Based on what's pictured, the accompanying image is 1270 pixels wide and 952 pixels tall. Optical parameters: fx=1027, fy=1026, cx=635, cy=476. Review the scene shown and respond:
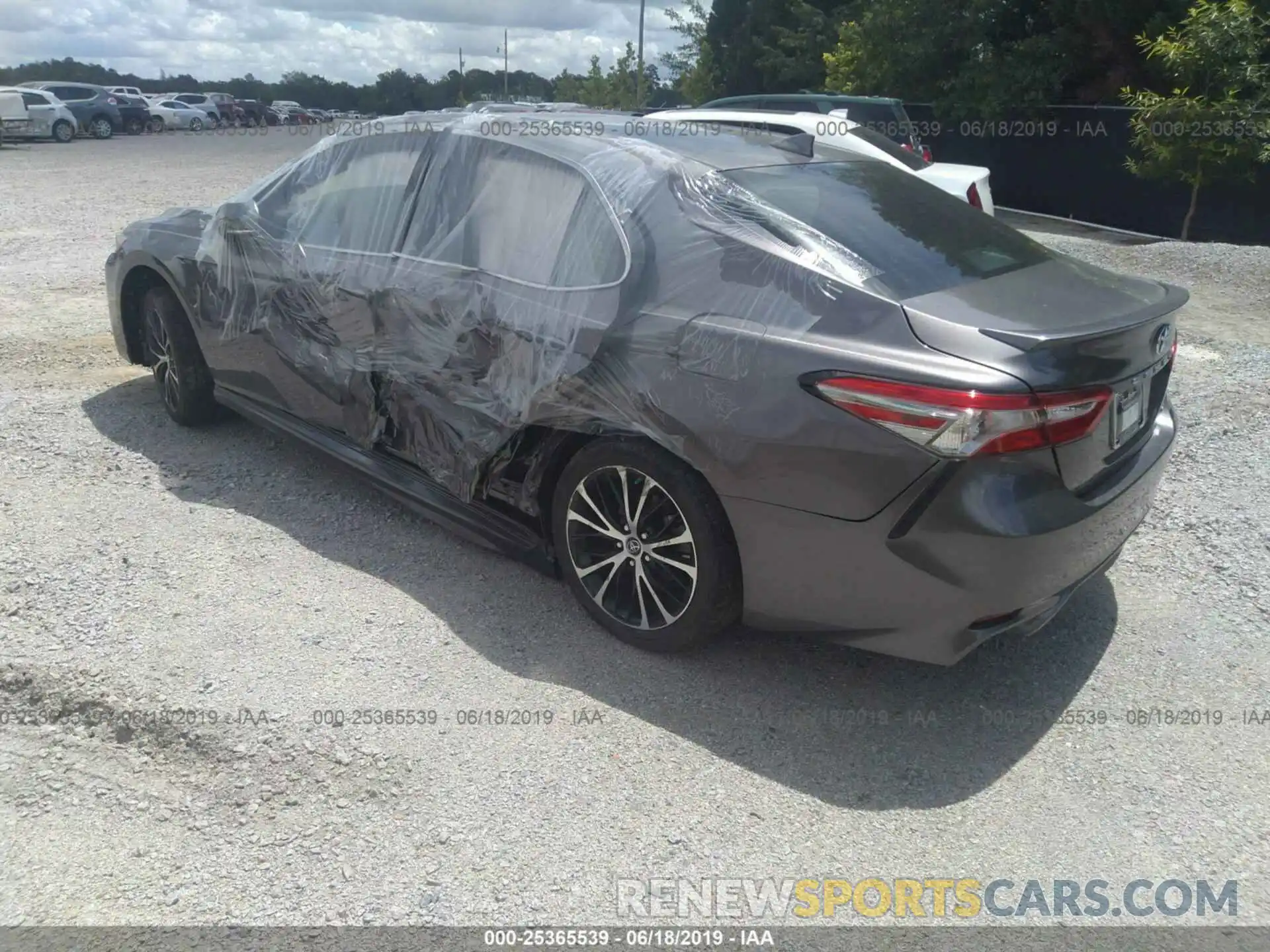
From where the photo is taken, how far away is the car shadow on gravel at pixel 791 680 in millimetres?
3023

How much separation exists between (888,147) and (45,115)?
3100 cm

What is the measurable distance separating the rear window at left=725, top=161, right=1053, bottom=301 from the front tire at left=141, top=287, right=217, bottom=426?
10.4ft

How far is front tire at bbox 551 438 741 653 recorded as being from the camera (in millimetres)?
3211

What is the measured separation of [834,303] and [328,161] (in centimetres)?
273

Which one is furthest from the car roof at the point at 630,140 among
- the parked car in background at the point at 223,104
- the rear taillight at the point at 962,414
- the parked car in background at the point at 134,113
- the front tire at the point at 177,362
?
the parked car in background at the point at 223,104

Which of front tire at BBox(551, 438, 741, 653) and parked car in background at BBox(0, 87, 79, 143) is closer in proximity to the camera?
front tire at BBox(551, 438, 741, 653)

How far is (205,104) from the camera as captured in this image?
48281mm

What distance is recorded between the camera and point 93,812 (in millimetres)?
2828

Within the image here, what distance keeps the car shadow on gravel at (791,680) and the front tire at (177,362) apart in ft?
4.18

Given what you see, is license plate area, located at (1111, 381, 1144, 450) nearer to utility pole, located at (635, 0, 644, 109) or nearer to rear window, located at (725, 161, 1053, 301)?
rear window, located at (725, 161, 1053, 301)

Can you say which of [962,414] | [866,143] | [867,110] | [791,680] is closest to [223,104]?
[867,110]

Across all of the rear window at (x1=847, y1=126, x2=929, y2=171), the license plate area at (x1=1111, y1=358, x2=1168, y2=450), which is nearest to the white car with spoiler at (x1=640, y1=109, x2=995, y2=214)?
the rear window at (x1=847, y1=126, x2=929, y2=171)

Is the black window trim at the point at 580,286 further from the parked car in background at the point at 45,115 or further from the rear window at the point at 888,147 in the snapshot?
the parked car in background at the point at 45,115

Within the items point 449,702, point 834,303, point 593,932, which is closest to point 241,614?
point 449,702
